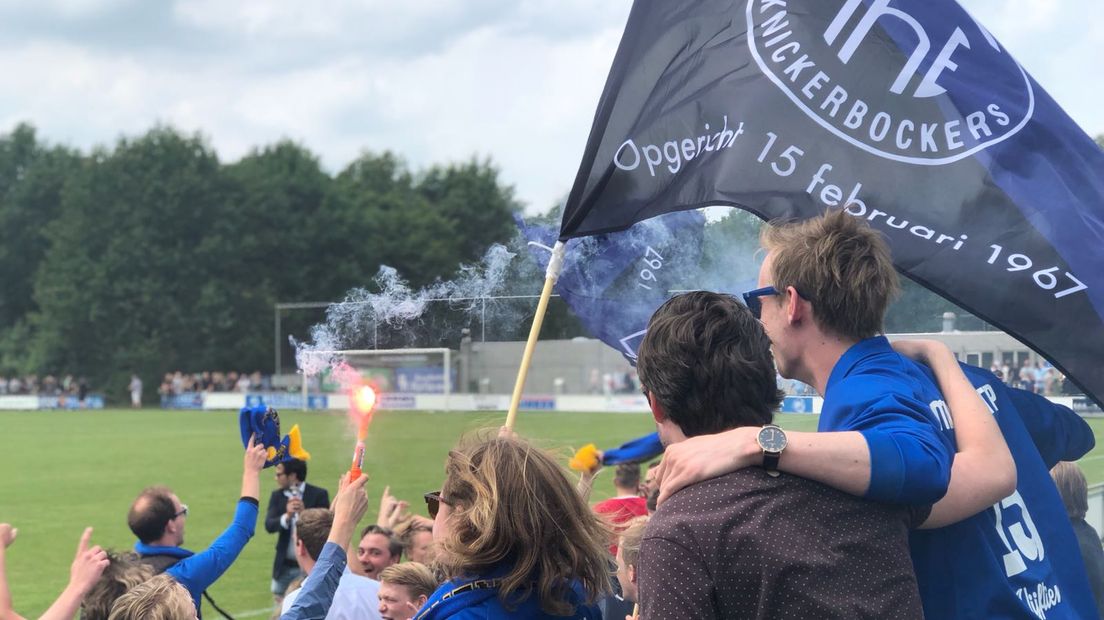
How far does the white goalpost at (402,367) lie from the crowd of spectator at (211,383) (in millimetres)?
45205

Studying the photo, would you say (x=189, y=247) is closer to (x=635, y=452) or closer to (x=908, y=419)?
(x=635, y=452)

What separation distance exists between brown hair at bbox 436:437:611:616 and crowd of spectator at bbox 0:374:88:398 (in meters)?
57.9

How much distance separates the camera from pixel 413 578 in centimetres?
409

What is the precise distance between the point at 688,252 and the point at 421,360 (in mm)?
1944

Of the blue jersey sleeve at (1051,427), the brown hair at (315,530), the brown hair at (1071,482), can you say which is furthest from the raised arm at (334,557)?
the brown hair at (1071,482)

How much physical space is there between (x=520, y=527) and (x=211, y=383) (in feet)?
182

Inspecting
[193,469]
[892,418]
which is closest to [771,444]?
[892,418]

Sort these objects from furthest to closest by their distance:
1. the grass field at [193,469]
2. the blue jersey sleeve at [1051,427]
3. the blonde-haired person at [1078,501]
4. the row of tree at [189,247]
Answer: the row of tree at [189,247] < the grass field at [193,469] < the blonde-haired person at [1078,501] < the blue jersey sleeve at [1051,427]

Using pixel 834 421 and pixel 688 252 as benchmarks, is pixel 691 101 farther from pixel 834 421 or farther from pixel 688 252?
pixel 834 421

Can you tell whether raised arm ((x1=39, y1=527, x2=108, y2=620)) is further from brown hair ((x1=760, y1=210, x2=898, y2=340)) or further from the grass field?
brown hair ((x1=760, y1=210, x2=898, y2=340))

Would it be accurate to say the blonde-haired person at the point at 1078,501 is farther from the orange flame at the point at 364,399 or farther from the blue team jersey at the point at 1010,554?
the orange flame at the point at 364,399

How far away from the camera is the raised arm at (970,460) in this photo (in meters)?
2.19

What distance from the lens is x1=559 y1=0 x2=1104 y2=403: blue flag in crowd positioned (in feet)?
11.3

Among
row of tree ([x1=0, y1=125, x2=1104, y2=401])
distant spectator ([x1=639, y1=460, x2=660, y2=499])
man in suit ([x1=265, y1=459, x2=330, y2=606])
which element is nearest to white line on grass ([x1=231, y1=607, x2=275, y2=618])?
man in suit ([x1=265, y1=459, x2=330, y2=606])
